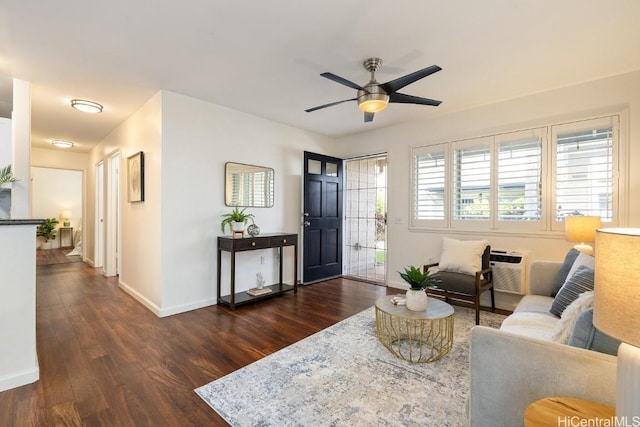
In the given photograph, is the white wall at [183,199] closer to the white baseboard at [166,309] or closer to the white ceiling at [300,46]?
the white baseboard at [166,309]

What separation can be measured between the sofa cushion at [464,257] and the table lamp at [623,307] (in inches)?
106

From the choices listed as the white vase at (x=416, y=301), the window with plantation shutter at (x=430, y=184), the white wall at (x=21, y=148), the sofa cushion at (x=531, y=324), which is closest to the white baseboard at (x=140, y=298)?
the white wall at (x=21, y=148)

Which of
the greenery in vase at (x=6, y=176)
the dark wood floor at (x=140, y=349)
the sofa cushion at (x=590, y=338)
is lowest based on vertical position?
the dark wood floor at (x=140, y=349)

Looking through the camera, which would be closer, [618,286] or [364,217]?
[618,286]

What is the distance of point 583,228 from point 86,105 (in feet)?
18.8

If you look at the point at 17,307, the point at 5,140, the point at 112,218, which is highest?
the point at 5,140

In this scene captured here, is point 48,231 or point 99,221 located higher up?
point 99,221

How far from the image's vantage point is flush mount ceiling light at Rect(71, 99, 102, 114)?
3.58 metres

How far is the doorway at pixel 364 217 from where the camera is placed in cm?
535

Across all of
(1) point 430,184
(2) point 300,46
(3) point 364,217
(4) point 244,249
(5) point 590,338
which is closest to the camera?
(5) point 590,338

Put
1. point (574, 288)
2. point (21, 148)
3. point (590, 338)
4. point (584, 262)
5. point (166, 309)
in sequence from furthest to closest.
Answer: point (166, 309), point (21, 148), point (584, 262), point (574, 288), point (590, 338)

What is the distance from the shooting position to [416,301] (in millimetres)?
2318

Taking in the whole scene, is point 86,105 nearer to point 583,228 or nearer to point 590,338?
point 590,338

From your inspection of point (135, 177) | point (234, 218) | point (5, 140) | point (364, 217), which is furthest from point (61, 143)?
point (364, 217)
